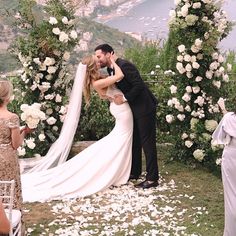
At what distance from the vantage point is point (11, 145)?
516 cm

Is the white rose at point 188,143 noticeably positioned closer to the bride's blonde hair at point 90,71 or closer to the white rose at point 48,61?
the bride's blonde hair at point 90,71

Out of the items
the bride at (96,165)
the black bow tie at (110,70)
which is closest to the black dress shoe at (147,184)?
the bride at (96,165)

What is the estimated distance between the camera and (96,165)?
6.82 m

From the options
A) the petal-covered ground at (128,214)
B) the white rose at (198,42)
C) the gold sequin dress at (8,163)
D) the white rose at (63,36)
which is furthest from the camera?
the white rose at (63,36)

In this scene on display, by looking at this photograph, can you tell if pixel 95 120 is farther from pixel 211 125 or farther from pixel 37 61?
pixel 211 125

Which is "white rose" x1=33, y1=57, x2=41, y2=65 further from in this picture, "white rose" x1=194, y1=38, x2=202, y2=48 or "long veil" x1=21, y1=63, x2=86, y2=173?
"white rose" x1=194, y1=38, x2=202, y2=48

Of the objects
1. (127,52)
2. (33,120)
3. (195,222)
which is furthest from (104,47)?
(127,52)

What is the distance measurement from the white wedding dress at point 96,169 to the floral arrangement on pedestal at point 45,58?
91 centimetres

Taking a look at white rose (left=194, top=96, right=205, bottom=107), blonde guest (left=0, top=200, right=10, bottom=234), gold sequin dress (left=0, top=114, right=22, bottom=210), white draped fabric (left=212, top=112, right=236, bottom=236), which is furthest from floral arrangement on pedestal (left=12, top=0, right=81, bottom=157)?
blonde guest (left=0, top=200, right=10, bottom=234)

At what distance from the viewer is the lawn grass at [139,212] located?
5.59 meters

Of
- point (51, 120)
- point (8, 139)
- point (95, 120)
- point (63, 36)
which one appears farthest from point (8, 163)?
point (95, 120)

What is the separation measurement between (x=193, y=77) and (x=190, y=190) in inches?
60.1

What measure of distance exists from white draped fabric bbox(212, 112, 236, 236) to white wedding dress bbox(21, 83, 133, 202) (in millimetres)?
2158

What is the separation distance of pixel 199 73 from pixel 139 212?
2.22 metres
